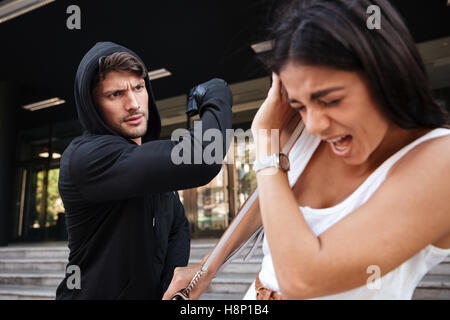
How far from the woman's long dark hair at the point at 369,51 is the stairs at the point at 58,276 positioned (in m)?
3.13

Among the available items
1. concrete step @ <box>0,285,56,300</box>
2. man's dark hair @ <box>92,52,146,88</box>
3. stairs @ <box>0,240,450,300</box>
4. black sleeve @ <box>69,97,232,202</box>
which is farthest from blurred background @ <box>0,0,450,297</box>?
black sleeve @ <box>69,97,232,202</box>

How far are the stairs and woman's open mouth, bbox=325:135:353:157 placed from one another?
312cm

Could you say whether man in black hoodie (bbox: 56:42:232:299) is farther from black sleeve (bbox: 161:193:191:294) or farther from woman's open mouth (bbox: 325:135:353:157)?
woman's open mouth (bbox: 325:135:353:157)

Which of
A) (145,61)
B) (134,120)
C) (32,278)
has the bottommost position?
(32,278)

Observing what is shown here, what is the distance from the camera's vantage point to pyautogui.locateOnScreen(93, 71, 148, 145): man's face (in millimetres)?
1408

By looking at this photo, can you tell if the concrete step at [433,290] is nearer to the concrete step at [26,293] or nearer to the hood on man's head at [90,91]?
the hood on man's head at [90,91]

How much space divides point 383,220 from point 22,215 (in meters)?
11.5

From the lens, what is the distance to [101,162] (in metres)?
1.23

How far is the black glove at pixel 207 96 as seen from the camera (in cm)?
125

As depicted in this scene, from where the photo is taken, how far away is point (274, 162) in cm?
79

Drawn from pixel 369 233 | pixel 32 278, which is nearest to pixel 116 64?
pixel 369 233

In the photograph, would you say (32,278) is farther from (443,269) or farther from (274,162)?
(274,162)

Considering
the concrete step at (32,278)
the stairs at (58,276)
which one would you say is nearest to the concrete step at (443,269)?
the stairs at (58,276)

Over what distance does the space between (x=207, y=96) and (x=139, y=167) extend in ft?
1.20
